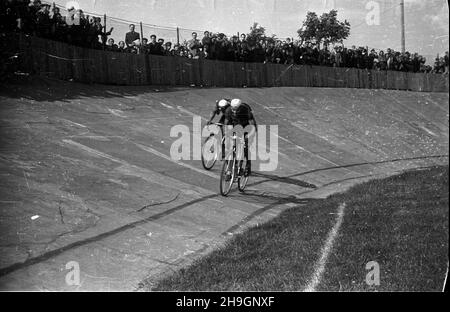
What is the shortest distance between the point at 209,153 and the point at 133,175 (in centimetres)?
242

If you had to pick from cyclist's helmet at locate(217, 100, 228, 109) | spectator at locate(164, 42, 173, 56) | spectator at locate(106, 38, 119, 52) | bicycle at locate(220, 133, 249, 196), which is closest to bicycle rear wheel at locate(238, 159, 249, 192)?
bicycle at locate(220, 133, 249, 196)

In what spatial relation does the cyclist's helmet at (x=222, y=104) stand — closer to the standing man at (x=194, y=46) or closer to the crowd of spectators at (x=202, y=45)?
the crowd of spectators at (x=202, y=45)

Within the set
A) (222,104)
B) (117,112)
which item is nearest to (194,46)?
(117,112)

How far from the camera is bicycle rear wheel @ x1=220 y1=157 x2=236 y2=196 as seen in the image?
10.1 meters

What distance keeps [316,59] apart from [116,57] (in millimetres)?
14217

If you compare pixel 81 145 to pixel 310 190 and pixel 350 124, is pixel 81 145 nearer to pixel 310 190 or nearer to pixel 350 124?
pixel 310 190

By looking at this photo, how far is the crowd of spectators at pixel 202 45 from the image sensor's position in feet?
51.2

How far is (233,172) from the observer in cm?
1040

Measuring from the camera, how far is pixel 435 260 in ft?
14.3

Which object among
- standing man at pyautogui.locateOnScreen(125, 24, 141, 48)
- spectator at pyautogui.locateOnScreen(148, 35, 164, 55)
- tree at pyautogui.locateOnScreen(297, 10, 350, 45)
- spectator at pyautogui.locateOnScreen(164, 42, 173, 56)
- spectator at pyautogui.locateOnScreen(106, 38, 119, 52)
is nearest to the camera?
spectator at pyautogui.locateOnScreen(106, 38, 119, 52)

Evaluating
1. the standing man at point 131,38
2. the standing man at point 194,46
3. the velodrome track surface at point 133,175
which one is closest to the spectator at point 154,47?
the standing man at point 131,38

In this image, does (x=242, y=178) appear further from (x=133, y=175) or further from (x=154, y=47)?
(x=154, y=47)

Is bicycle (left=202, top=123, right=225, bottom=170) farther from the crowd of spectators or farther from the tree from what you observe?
the tree
